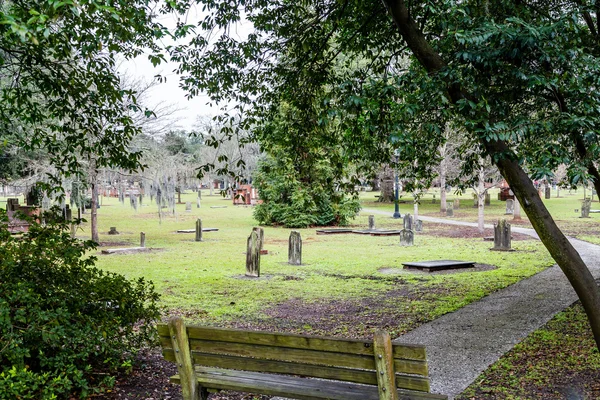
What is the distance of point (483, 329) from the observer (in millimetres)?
8305

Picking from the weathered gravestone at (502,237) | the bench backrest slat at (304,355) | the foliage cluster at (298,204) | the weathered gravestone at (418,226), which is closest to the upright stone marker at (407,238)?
the weathered gravestone at (502,237)

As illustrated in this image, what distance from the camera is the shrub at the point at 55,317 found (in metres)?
4.54

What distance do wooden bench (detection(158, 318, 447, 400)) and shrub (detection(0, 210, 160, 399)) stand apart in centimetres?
104

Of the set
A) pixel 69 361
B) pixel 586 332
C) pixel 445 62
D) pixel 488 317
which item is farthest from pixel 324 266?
pixel 69 361

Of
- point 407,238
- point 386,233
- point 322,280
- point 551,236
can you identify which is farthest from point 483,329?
point 386,233

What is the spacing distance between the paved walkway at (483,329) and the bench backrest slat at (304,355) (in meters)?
2.01

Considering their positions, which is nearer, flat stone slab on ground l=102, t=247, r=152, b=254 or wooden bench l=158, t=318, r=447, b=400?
wooden bench l=158, t=318, r=447, b=400

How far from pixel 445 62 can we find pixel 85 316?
15.5ft

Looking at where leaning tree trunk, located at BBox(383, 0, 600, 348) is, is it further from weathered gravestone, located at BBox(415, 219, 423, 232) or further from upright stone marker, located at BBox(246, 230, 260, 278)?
weathered gravestone, located at BBox(415, 219, 423, 232)

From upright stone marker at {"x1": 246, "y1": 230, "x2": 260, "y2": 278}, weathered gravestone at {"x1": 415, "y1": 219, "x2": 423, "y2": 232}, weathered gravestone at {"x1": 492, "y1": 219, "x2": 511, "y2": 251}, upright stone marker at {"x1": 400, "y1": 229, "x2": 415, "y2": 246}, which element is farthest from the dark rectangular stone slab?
upright stone marker at {"x1": 246, "y1": 230, "x2": 260, "y2": 278}

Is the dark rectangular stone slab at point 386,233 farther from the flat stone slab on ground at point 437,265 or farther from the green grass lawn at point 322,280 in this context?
the flat stone slab on ground at point 437,265

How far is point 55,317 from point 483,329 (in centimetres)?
601

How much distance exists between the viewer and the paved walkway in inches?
245

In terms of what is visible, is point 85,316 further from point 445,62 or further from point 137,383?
point 445,62
